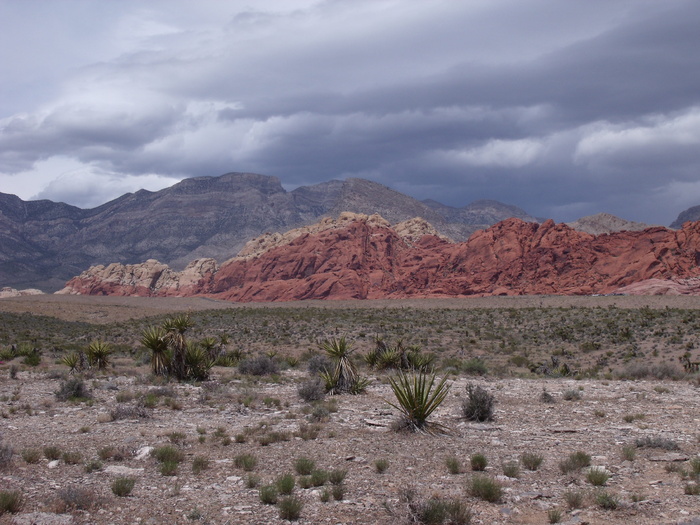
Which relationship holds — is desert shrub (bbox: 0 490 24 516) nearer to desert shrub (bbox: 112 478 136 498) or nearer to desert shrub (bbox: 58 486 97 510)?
desert shrub (bbox: 58 486 97 510)

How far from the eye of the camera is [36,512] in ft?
21.6

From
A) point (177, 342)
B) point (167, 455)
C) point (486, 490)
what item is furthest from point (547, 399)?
point (177, 342)

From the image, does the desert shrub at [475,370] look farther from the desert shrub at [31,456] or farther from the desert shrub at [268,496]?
the desert shrub at [31,456]

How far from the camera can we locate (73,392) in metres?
15.5

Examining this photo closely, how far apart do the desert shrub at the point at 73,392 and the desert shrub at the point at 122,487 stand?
8.38m

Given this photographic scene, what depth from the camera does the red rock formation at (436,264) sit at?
7562cm

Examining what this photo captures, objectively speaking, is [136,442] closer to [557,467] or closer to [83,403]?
[83,403]

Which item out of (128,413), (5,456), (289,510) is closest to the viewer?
(289,510)

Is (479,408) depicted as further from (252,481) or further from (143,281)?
(143,281)

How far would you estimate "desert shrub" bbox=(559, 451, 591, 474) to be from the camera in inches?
334

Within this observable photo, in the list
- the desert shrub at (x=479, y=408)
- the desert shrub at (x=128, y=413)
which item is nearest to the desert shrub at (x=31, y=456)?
the desert shrub at (x=128, y=413)

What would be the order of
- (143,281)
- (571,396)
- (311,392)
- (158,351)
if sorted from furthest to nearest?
(143,281)
(158,351)
(311,392)
(571,396)

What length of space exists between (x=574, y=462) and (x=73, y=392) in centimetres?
1324

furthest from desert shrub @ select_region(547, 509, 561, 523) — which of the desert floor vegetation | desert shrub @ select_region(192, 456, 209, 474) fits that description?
desert shrub @ select_region(192, 456, 209, 474)
